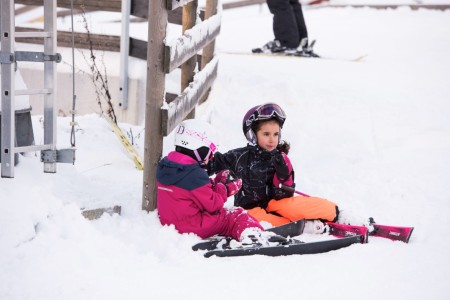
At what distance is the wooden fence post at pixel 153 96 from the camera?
487 centimetres

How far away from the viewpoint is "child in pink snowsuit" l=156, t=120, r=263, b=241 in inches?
188

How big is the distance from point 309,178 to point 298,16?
14.1 feet

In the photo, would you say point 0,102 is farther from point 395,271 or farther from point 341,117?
point 341,117

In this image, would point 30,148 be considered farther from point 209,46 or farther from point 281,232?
point 209,46

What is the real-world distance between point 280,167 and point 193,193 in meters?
0.97

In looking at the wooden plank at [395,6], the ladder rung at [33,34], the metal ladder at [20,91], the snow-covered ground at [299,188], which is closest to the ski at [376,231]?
the snow-covered ground at [299,188]

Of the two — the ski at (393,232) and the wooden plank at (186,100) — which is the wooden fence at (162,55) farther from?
the ski at (393,232)

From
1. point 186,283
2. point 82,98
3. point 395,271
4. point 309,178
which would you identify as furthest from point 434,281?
point 82,98

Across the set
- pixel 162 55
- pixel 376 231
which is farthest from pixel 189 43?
pixel 376 231

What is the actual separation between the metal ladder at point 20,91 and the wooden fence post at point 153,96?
62 centimetres

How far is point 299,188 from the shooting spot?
20.7 feet

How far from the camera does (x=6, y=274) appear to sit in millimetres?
3904

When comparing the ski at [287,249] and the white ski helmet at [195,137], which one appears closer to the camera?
the ski at [287,249]

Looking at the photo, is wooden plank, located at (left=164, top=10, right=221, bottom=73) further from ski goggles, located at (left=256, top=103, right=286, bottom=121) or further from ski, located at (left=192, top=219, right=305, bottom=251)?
ski, located at (left=192, top=219, right=305, bottom=251)
